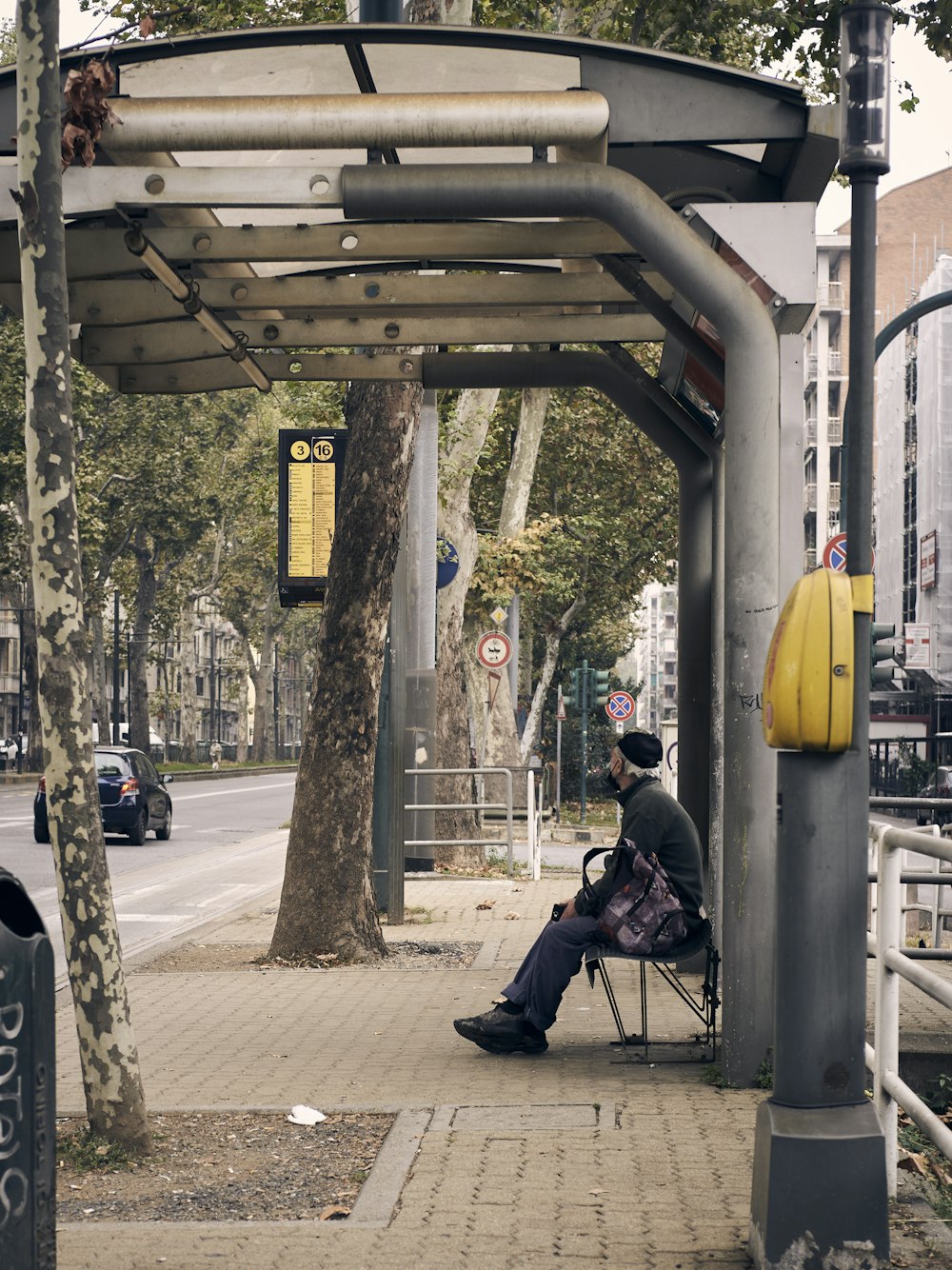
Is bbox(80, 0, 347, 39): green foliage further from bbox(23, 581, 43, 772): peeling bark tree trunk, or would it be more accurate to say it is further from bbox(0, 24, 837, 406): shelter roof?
bbox(23, 581, 43, 772): peeling bark tree trunk

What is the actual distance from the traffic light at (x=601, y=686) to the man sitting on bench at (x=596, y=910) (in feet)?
89.7

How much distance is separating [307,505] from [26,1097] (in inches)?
395

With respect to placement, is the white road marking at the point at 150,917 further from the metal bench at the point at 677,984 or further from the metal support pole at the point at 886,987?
the metal support pole at the point at 886,987

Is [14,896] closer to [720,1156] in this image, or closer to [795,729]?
[795,729]

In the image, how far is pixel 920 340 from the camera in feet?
194

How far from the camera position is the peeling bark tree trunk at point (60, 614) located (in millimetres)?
5746

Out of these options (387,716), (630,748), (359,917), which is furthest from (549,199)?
(387,716)

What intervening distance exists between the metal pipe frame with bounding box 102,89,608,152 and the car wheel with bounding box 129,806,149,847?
68.5ft

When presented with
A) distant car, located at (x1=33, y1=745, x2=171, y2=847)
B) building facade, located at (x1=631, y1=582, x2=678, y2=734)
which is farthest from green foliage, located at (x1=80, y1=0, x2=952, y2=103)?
building facade, located at (x1=631, y1=582, x2=678, y2=734)

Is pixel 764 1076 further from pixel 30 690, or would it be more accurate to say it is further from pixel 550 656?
pixel 30 690

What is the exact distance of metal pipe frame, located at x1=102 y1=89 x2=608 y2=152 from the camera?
261 inches

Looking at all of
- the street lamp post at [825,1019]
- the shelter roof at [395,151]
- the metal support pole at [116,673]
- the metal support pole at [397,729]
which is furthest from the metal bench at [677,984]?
the metal support pole at [116,673]

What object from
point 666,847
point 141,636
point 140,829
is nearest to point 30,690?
point 141,636

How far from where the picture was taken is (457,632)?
2389 centimetres
